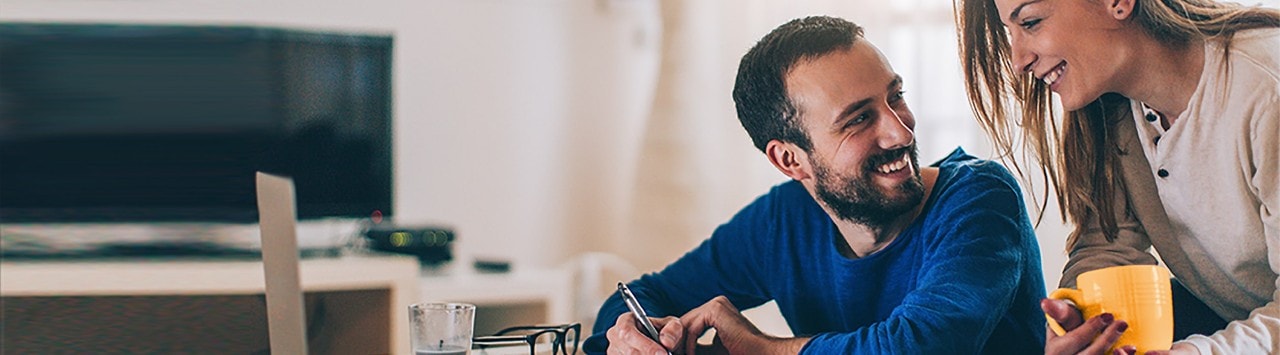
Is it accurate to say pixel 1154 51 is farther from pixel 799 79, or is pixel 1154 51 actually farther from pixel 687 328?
pixel 687 328

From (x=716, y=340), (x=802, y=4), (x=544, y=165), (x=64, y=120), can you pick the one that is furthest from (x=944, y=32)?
(x=64, y=120)

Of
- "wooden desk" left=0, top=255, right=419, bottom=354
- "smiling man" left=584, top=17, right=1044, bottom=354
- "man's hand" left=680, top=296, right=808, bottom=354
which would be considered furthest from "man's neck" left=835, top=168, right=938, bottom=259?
"wooden desk" left=0, top=255, right=419, bottom=354

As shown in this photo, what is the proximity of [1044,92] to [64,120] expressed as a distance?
6.84ft

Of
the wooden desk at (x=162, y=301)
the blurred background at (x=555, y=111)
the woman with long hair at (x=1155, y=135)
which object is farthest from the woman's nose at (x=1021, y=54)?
the wooden desk at (x=162, y=301)

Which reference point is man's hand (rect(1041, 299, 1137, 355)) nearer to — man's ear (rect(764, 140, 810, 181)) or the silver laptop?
man's ear (rect(764, 140, 810, 181))

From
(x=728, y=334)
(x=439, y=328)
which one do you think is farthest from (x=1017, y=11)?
(x=439, y=328)

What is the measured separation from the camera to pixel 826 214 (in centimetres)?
100

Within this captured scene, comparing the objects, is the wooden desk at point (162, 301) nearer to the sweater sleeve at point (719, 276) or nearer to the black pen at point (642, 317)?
the sweater sleeve at point (719, 276)

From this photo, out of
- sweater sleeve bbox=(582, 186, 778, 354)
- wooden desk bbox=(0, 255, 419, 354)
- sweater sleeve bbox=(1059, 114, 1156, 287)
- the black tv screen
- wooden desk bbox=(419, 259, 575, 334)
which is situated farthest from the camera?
wooden desk bbox=(419, 259, 575, 334)

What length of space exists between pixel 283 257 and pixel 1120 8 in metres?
0.70

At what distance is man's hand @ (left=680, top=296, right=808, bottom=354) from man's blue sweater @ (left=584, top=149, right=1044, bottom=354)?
0.04 meters

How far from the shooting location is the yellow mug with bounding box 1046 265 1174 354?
719 mm

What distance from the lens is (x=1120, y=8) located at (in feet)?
2.52

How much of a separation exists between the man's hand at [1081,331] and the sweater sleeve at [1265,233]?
0.22 ft
